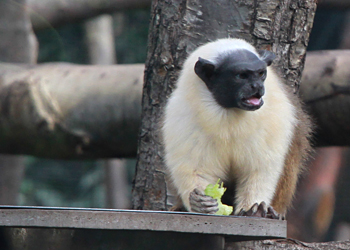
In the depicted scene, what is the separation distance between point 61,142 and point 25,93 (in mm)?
633

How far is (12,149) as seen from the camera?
5.55 m

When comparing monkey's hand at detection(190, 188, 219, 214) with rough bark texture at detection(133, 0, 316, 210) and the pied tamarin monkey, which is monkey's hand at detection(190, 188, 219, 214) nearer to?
the pied tamarin monkey

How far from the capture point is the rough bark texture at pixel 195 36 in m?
3.26

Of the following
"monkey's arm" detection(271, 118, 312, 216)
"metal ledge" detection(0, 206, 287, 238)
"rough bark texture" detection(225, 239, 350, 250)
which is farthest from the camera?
"monkey's arm" detection(271, 118, 312, 216)

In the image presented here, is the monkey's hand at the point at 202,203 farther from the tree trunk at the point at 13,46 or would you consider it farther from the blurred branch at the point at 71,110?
the tree trunk at the point at 13,46

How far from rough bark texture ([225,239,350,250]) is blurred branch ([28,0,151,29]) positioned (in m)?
4.12

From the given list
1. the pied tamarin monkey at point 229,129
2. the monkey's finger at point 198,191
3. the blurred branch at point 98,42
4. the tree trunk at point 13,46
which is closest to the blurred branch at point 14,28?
the tree trunk at point 13,46

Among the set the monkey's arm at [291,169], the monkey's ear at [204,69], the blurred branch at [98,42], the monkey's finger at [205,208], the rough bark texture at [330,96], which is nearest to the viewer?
the monkey's finger at [205,208]

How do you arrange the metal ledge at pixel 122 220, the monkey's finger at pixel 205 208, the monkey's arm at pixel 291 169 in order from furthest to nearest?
1. the monkey's arm at pixel 291 169
2. the monkey's finger at pixel 205 208
3. the metal ledge at pixel 122 220

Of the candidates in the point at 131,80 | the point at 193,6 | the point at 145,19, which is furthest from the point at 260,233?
the point at 145,19

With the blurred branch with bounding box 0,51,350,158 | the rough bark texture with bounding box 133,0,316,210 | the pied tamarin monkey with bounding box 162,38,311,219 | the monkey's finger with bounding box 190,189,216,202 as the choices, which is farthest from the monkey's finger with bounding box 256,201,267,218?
the blurred branch with bounding box 0,51,350,158

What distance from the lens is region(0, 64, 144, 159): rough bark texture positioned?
5.21 m

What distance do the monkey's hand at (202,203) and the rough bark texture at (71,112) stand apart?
2411mm

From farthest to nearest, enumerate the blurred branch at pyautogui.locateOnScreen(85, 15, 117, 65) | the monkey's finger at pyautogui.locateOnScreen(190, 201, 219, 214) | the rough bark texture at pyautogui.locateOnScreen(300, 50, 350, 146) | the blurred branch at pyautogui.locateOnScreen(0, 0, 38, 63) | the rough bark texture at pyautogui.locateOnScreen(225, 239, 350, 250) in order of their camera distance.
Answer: the blurred branch at pyautogui.locateOnScreen(85, 15, 117, 65), the blurred branch at pyautogui.locateOnScreen(0, 0, 38, 63), the rough bark texture at pyautogui.locateOnScreen(300, 50, 350, 146), the rough bark texture at pyautogui.locateOnScreen(225, 239, 350, 250), the monkey's finger at pyautogui.locateOnScreen(190, 201, 219, 214)
